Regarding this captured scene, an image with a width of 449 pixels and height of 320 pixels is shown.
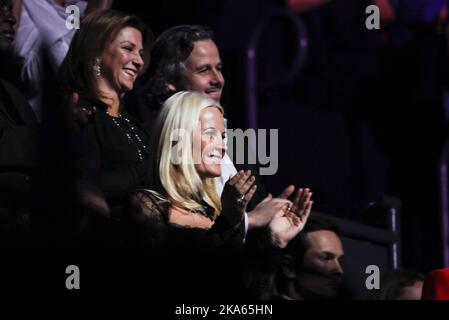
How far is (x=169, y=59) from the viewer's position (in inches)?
151

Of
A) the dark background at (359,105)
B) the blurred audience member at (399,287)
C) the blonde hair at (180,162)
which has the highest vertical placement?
the dark background at (359,105)

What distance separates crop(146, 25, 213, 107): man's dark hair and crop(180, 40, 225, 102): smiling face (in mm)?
19

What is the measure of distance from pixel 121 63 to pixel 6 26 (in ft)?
1.24

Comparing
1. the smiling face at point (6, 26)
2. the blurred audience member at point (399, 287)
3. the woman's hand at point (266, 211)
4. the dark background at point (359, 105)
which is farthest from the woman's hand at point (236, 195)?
the dark background at point (359, 105)

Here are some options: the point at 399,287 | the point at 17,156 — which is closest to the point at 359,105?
the point at 399,287

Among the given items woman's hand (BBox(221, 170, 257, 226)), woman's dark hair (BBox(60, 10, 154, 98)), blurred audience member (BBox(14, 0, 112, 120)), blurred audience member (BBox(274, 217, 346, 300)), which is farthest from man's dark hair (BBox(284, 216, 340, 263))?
blurred audience member (BBox(14, 0, 112, 120))

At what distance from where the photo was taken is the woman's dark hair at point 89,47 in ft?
11.5

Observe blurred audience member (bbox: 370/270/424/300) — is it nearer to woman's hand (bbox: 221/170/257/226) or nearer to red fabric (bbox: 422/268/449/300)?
woman's hand (bbox: 221/170/257/226)

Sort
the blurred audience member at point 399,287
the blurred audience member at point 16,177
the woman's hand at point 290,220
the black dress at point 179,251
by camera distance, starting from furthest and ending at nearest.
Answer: the blurred audience member at point 399,287 → the woman's hand at point 290,220 → the black dress at point 179,251 → the blurred audience member at point 16,177

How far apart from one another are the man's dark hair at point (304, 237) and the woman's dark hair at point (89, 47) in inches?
36.4

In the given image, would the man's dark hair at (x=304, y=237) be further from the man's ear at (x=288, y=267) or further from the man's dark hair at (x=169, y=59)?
the man's dark hair at (x=169, y=59)

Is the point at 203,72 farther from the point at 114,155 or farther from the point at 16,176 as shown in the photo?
the point at 16,176

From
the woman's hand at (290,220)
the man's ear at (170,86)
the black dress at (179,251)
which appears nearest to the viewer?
the black dress at (179,251)
